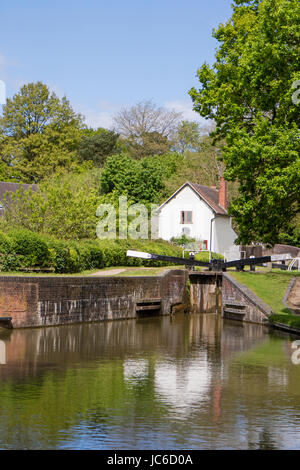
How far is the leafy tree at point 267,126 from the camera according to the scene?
23031mm

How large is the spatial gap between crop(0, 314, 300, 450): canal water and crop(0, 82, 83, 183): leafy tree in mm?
53190

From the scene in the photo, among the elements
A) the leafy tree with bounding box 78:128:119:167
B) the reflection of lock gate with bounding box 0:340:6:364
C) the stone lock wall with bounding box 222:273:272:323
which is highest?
the leafy tree with bounding box 78:128:119:167

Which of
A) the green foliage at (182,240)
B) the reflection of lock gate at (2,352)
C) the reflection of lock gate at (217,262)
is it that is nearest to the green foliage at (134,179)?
the green foliage at (182,240)

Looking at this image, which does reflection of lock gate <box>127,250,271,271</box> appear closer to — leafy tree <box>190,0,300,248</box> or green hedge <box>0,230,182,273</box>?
green hedge <box>0,230,182,273</box>

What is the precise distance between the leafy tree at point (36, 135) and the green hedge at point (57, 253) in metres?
39.5

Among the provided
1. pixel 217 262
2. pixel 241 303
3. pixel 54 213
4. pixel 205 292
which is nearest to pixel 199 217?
pixel 217 262

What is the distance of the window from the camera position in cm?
6078

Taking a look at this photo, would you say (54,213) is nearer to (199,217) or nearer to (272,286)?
(272,286)

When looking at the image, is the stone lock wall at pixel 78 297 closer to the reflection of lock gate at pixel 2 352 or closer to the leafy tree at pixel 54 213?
the reflection of lock gate at pixel 2 352

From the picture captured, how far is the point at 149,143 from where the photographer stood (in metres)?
80.7

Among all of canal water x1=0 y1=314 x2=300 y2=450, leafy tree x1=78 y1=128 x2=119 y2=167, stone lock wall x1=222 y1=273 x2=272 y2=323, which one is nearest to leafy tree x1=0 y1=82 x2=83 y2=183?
leafy tree x1=78 y1=128 x2=119 y2=167

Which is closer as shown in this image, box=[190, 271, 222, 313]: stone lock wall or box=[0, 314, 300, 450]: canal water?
box=[0, 314, 300, 450]: canal water

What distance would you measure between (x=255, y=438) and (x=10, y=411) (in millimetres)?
4727

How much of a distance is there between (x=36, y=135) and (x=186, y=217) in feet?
79.8
